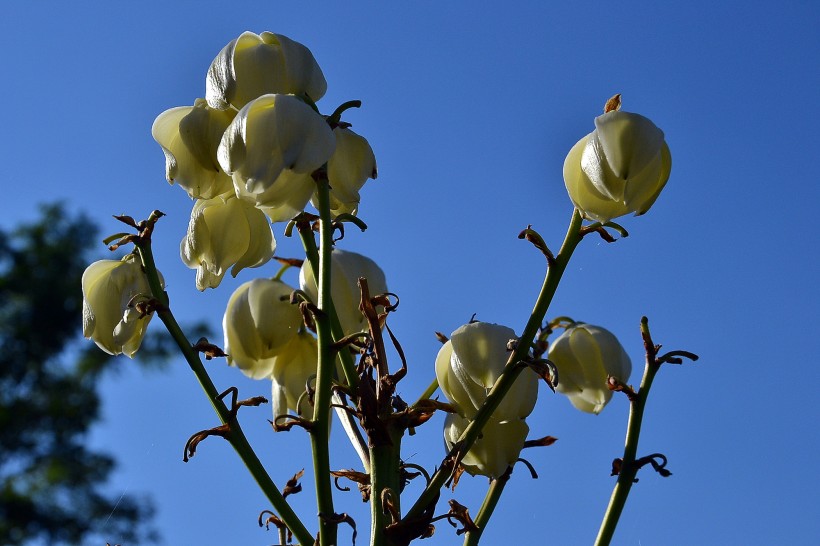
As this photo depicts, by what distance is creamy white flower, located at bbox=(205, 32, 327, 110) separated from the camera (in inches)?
29.1

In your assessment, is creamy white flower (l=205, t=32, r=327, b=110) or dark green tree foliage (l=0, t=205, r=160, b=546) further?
dark green tree foliage (l=0, t=205, r=160, b=546)

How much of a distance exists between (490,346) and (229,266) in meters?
0.23

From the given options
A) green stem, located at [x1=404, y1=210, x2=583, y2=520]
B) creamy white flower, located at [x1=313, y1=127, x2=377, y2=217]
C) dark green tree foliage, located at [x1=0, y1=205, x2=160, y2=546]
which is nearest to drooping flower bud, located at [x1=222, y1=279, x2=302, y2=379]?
creamy white flower, located at [x1=313, y1=127, x2=377, y2=217]

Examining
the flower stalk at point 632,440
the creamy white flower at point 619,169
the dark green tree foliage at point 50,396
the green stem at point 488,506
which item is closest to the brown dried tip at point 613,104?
the creamy white flower at point 619,169

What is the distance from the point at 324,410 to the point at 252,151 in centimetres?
18

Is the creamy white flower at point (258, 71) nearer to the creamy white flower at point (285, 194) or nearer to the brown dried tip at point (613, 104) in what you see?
the creamy white flower at point (285, 194)

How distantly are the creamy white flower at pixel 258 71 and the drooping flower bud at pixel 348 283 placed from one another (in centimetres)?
14

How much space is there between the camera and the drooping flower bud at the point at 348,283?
0.79m

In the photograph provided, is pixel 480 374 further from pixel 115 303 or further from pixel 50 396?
pixel 50 396

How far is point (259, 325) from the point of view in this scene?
0.82 metres

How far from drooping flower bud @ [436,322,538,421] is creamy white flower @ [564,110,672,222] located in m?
0.12

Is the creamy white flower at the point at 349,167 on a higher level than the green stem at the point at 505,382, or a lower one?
higher

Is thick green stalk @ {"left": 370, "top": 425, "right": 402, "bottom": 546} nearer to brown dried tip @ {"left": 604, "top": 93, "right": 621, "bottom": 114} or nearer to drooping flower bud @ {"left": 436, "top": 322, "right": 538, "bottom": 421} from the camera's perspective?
drooping flower bud @ {"left": 436, "top": 322, "right": 538, "bottom": 421}

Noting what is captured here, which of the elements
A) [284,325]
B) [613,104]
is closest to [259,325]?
[284,325]
